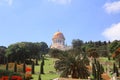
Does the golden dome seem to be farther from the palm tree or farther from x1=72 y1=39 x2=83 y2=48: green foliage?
the palm tree

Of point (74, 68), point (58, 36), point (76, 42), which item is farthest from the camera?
point (58, 36)

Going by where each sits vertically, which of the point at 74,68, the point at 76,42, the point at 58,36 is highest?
the point at 58,36

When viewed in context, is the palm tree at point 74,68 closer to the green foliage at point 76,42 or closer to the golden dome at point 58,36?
the green foliage at point 76,42

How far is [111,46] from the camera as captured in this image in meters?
113

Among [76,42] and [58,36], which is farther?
[58,36]

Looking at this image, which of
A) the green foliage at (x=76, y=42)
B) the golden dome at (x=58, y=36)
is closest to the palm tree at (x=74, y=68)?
the green foliage at (x=76, y=42)

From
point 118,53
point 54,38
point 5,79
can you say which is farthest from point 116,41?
point 5,79

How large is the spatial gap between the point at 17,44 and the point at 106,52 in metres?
32.3

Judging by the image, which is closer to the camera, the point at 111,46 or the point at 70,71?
the point at 70,71

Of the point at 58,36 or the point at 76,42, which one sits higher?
the point at 58,36

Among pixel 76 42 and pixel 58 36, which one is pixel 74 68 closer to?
pixel 76 42

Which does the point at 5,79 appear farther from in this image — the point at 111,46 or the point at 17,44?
the point at 111,46

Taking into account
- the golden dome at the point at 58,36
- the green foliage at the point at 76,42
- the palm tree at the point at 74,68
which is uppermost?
the golden dome at the point at 58,36

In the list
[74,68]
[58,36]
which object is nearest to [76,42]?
[58,36]
